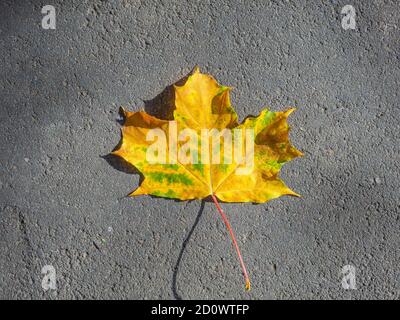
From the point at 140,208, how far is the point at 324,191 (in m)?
0.86

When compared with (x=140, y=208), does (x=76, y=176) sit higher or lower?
higher

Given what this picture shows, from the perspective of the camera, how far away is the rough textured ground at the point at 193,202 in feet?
8.29

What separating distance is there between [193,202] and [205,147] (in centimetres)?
32

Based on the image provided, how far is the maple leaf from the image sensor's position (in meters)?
2.31

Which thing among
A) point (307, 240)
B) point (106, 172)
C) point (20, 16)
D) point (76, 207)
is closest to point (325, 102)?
point (307, 240)

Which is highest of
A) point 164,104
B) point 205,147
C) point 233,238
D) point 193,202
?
point 164,104

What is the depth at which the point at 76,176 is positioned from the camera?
8.32 ft

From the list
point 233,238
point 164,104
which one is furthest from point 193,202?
point 164,104

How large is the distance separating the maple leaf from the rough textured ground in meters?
0.18

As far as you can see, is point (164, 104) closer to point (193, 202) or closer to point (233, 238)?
point (193, 202)

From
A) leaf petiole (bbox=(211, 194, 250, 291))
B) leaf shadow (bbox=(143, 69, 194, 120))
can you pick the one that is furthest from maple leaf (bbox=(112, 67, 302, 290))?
leaf shadow (bbox=(143, 69, 194, 120))

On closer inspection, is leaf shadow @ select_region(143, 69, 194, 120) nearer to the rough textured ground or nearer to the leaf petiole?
the rough textured ground

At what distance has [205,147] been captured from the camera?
2328mm
